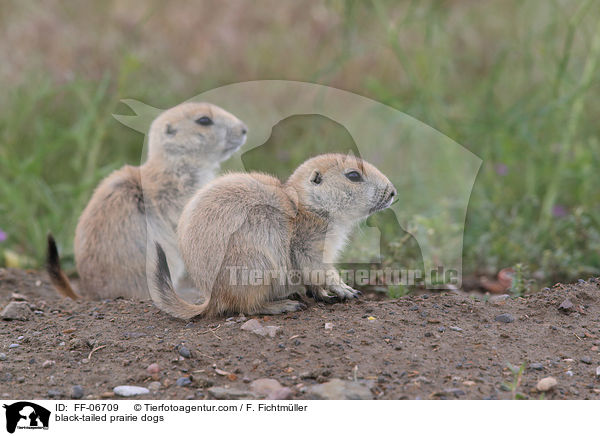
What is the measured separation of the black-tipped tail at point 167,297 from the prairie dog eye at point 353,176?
3.84ft

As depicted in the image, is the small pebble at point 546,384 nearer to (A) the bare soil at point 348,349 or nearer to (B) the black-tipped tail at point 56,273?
(A) the bare soil at point 348,349

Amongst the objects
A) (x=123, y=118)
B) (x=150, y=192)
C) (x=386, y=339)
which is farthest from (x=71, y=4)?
(x=386, y=339)

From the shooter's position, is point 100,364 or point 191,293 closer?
point 100,364

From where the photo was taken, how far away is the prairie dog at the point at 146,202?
5.13 metres

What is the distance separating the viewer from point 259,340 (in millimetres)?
3688

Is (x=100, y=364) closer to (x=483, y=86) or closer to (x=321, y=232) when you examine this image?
(x=321, y=232)

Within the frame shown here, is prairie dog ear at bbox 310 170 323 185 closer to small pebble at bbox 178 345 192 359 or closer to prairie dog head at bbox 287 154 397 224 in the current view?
prairie dog head at bbox 287 154 397 224

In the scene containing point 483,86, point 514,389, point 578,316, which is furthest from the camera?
point 483,86

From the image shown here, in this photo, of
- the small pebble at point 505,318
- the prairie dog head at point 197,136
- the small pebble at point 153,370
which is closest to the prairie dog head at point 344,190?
the small pebble at point 505,318

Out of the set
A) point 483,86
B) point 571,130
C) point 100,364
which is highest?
point 483,86

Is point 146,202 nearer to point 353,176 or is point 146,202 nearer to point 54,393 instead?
point 353,176

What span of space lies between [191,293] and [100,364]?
1.90 meters

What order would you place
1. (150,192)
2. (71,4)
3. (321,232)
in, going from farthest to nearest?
(71,4), (150,192), (321,232)
